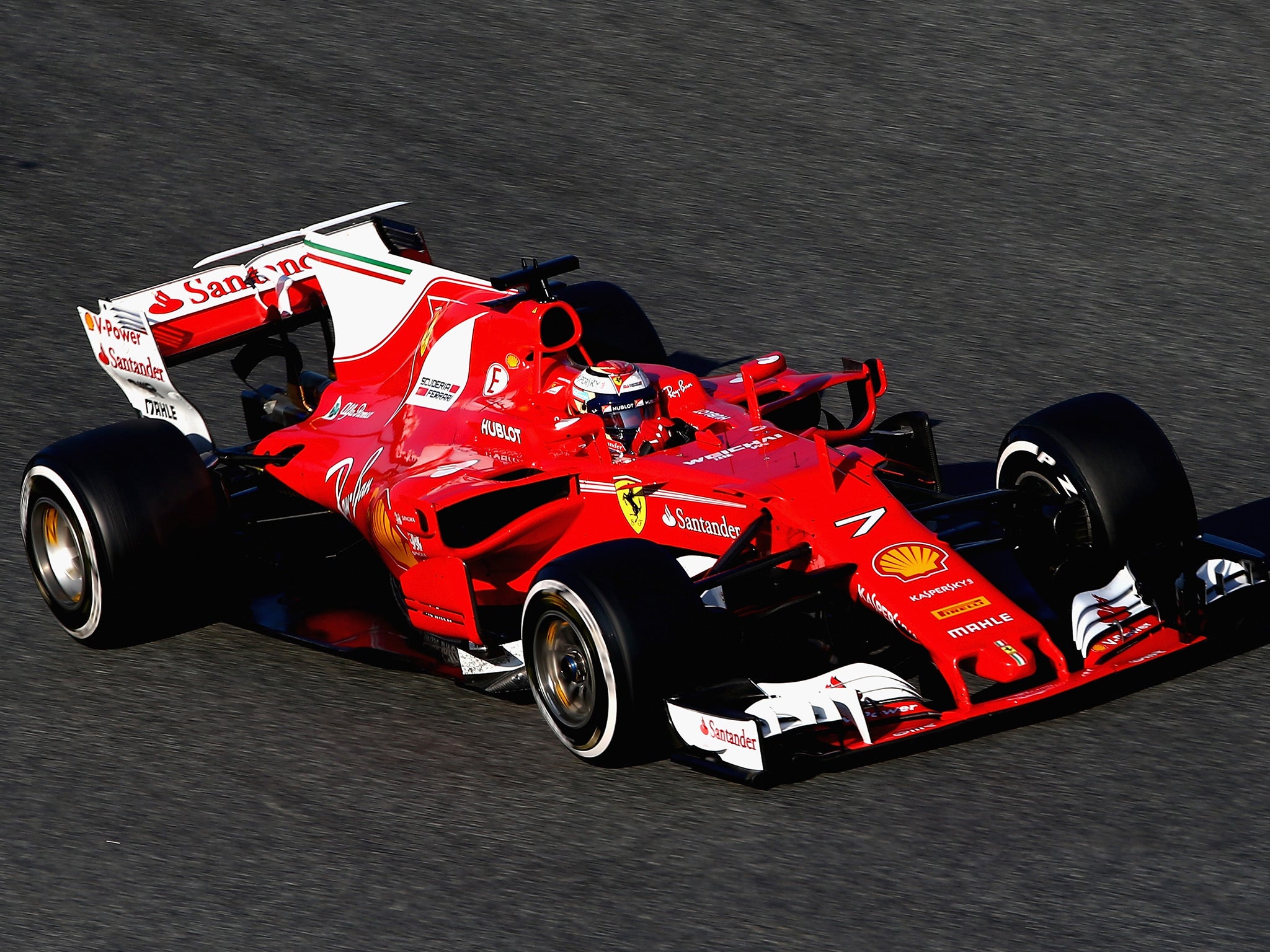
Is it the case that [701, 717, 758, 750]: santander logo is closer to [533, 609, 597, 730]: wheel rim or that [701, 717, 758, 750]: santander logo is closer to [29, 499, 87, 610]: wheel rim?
[533, 609, 597, 730]: wheel rim

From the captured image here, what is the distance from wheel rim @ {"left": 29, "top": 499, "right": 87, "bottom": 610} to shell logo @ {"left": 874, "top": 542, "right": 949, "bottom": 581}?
3.74 m

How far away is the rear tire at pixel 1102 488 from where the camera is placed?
7887 millimetres

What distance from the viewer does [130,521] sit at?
27.2 ft

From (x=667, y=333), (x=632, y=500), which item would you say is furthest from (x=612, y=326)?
(x=667, y=333)

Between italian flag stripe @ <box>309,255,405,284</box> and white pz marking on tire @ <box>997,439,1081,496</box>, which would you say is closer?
white pz marking on tire @ <box>997,439,1081,496</box>

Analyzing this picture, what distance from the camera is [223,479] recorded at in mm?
9336

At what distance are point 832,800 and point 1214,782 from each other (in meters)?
1.47

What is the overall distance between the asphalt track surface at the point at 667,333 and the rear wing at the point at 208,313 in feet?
3.83

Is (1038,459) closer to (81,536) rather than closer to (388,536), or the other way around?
(388,536)

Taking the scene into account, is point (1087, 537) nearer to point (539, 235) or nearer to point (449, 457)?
Result: point (449, 457)

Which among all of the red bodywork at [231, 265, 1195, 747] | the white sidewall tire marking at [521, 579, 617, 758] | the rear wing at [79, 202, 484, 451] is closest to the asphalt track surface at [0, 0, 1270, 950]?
the white sidewall tire marking at [521, 579, 617, 758]

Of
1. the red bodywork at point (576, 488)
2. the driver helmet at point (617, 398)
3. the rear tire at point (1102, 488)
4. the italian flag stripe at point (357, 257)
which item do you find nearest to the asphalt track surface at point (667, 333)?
the red bodywork at point (576, 488)

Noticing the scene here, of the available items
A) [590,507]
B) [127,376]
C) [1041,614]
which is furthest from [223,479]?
[1041,614]

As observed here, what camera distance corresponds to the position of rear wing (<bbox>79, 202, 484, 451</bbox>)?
31.5 ft
